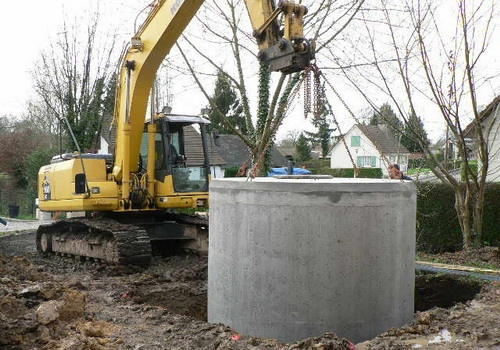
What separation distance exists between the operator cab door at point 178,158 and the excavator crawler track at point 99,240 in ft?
3.67

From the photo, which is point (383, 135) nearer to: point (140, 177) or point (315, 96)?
point (140, 177)

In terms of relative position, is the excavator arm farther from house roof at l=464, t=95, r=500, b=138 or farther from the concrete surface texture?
A: house roof at l=464, t=95, r=500, b=138

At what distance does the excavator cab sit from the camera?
10.1m

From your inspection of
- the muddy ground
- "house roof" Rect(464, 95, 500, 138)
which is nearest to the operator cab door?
the muddy ground

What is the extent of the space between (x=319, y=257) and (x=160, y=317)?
6.63ft

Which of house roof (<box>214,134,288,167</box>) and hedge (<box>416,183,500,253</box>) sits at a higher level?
house roof (<box>214,134,288,167</box>)

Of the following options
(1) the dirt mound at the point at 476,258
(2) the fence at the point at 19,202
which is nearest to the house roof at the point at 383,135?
(1) the dirt mound at the point at 476,258

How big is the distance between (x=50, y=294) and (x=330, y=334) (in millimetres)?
3271

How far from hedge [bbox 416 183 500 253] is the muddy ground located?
18.1ft

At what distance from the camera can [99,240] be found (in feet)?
32.4

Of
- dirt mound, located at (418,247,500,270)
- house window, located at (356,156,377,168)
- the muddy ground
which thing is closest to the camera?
the muddy ground

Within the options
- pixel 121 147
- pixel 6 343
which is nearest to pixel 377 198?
pixel 6 343

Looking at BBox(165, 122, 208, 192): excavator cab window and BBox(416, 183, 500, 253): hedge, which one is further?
BBox(416, 183, 500, 253): hedge

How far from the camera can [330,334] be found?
4383mm
